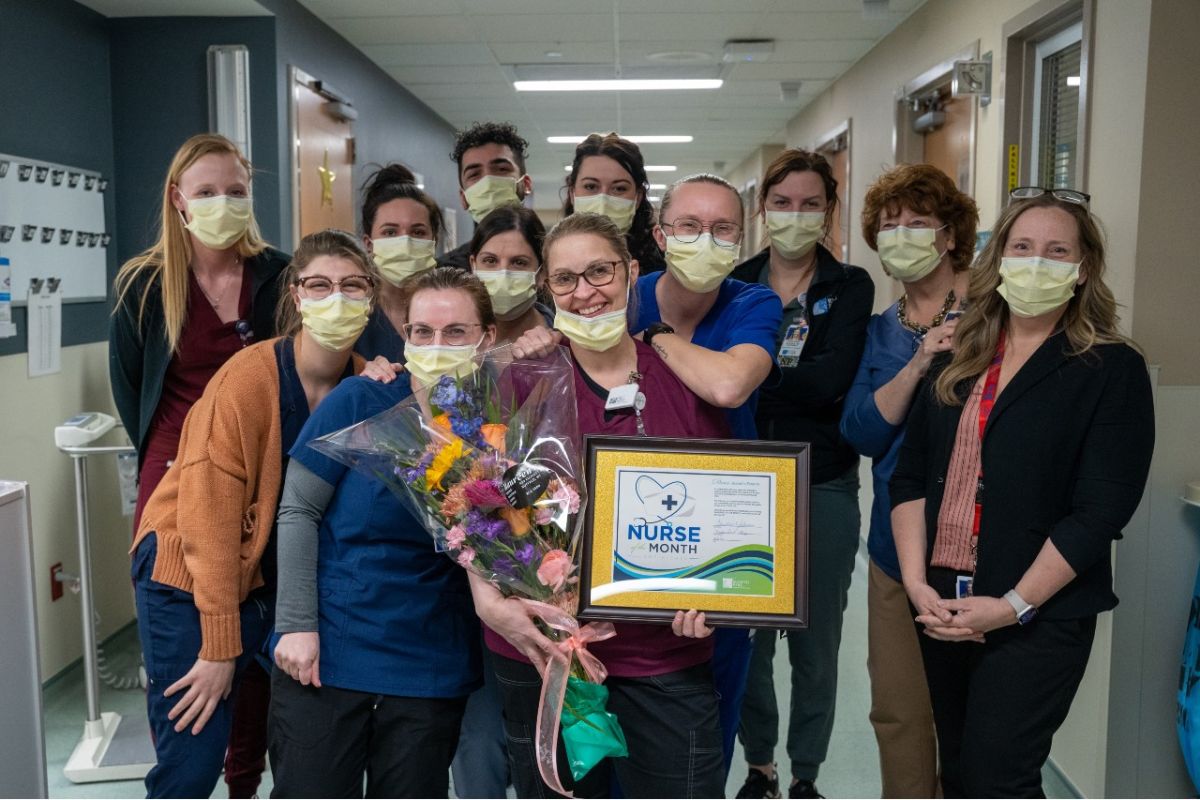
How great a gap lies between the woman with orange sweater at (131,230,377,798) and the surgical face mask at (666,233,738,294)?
0.64m

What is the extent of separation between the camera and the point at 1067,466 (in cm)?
178

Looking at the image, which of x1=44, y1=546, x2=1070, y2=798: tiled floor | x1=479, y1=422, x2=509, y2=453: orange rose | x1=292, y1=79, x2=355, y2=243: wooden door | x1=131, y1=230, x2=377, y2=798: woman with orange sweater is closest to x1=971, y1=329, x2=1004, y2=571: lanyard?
x1=479, y1=422, x2=509, y2=453: orange rose

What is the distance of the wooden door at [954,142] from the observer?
14.7ft

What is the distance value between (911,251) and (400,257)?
125 centimetres

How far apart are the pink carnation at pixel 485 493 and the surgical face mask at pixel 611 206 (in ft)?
3.89

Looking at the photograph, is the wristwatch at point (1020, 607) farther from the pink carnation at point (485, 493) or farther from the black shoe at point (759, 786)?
the black shoe at point (759, 786)

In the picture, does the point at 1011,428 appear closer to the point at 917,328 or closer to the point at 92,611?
the point at 917,328

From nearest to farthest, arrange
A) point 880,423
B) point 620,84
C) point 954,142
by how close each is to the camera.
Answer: point 880,423, point 954,142, point 620,84

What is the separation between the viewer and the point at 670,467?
5.25 feet

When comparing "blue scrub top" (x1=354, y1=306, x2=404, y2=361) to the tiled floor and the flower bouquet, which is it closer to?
the flower bouquet

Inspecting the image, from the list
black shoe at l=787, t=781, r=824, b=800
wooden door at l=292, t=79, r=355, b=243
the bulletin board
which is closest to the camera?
black shoe at l=787, t=781, r=824, b=800

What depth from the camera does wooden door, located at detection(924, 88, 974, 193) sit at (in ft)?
14.7

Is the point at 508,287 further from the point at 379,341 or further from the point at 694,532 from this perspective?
the point at 694,532

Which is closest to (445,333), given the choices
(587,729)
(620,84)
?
(587,729)
